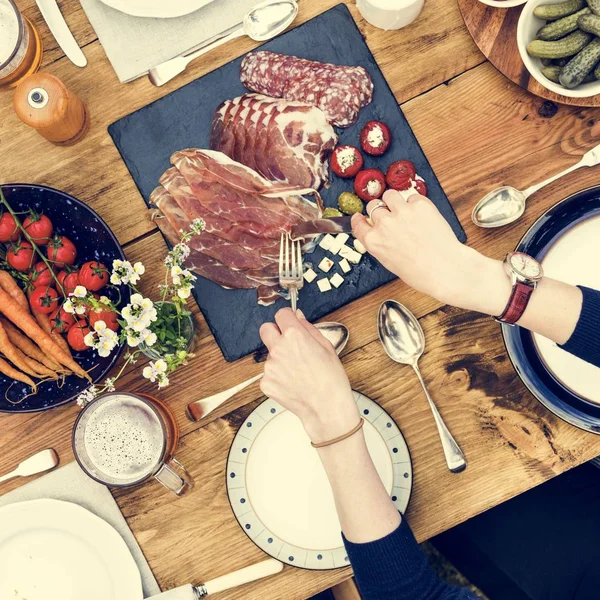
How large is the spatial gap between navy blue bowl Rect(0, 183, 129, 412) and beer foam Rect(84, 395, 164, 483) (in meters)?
0.07

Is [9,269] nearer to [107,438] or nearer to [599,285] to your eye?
[107,438]

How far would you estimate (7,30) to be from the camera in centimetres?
111

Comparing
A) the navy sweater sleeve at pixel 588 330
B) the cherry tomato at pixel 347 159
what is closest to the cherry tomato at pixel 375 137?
the cherry tomato at pixel 347 159

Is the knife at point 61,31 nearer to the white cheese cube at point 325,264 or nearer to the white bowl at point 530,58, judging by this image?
the white cheese cube at point 325,264

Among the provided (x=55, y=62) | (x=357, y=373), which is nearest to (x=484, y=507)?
(x=357, y=373)

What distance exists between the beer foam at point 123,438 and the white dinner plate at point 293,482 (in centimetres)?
17

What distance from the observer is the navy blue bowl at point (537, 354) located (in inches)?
43.4

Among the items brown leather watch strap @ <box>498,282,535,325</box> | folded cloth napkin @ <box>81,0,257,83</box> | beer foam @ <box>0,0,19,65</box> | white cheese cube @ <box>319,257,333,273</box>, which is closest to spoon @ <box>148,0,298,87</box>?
folded cloth napkin @ <box>81,0,257,83</box>

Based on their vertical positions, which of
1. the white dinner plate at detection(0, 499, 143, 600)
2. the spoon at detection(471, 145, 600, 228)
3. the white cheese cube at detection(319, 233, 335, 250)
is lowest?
the white dinner plate at detection(0, 499, 143, 600)

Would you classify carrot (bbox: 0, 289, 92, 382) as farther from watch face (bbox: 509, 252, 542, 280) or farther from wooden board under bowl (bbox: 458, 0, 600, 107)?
wooden board under bowl (bbox: 458, 0, 600, 107)

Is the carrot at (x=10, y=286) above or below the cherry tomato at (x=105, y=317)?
above

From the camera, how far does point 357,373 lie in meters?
1.21

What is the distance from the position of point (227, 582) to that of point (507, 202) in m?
0.97

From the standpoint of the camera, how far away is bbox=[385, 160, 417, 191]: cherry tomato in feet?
3.75
